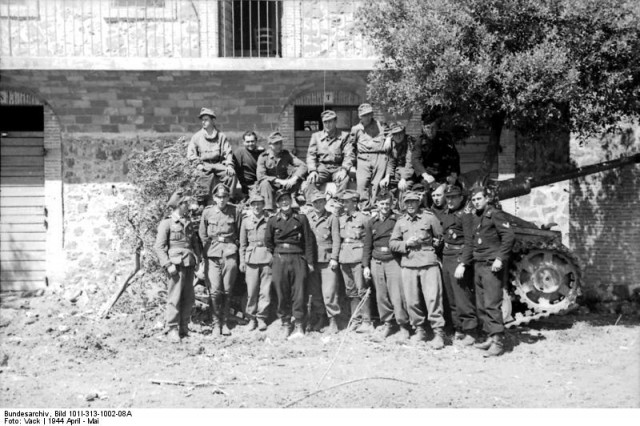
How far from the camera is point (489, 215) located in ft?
34.3

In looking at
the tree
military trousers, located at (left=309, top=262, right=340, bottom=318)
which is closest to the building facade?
the tree

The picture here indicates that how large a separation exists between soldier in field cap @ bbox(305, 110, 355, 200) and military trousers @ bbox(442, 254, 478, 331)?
2248mm

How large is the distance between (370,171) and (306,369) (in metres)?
3.51

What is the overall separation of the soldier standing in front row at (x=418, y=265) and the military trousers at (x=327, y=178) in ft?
4.90

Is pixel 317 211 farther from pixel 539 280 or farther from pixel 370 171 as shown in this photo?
pixel 539 280

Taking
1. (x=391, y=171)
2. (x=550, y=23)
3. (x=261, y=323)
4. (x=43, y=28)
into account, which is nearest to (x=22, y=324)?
(x=261, y=323)

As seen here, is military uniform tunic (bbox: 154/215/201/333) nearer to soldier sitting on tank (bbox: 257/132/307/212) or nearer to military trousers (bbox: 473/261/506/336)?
soldier sitting on tank (bbox: 257/132/307/212)

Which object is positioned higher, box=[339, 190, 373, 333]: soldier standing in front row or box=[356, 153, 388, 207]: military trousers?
box=[356, 153, 388, 207]: military trousers

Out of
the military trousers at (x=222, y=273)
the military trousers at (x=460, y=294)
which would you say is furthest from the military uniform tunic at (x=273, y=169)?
the military trousers at (x=460, y=294)

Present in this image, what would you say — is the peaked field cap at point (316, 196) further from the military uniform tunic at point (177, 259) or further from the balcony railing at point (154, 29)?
the balcony railing at point (154, 29)

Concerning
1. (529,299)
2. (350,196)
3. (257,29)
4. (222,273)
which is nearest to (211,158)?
(222,273)

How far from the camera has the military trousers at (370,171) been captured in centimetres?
1181

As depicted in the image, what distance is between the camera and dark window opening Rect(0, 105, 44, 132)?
14.4 metres

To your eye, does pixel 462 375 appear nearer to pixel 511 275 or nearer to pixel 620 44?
pixel 511 275
